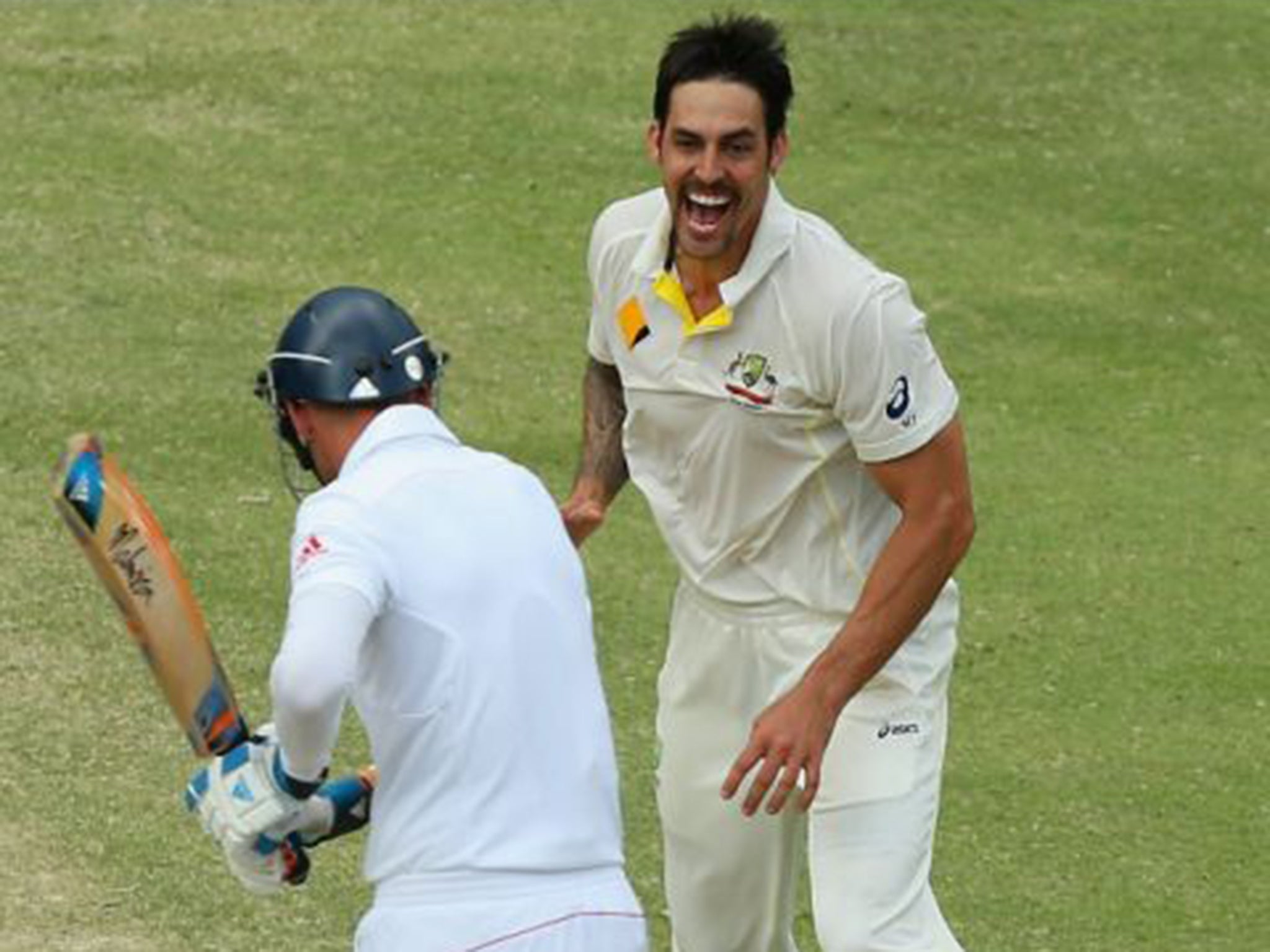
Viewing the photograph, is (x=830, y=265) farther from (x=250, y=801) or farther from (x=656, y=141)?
(x=250, y=801)

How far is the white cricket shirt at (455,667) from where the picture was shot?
6.26 meters

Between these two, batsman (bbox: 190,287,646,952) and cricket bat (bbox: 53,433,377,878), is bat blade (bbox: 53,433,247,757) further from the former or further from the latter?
batsman (bbox: 190,287,646,952)

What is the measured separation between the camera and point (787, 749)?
7.49m

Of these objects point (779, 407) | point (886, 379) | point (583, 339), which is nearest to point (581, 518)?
point (779, 407)

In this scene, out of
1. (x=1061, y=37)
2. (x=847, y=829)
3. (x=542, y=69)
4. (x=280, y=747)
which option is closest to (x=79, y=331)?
(x=542, y=69)

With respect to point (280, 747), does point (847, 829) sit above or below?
below

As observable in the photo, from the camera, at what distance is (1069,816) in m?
10.6

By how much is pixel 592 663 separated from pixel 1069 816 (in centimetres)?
435

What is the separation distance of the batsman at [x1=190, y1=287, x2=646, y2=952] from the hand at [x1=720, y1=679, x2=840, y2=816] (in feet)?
3.24

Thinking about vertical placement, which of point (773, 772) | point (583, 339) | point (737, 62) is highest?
point (737, 62)

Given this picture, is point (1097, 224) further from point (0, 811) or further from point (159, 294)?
point (0, 811)

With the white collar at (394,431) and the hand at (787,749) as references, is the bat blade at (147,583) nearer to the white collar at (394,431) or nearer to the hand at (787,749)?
the white collar at (394,431)

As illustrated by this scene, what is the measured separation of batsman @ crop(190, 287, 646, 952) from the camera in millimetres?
6238

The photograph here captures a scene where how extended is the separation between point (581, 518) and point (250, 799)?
6.18ft
